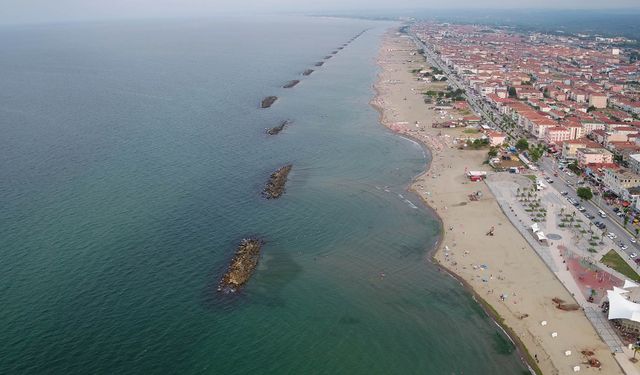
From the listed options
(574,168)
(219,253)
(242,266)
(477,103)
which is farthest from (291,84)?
(242,266)

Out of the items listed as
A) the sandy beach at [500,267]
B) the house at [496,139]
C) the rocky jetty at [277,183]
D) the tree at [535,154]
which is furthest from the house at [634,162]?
the rocky jetty at [277,183]

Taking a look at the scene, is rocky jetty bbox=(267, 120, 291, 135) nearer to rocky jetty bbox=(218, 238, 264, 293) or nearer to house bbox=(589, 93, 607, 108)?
rocky jetty bbox=(218, 238, 264, 293)

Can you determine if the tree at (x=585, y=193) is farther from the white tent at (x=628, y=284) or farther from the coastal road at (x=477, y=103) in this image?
the coastal road at (x=477, y=103)

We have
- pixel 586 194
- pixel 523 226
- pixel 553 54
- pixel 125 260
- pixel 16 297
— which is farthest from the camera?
pixel 553 54

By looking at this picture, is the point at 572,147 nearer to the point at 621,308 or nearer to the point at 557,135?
the point at 557,135

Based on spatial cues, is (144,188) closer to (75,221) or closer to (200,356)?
(75,221)

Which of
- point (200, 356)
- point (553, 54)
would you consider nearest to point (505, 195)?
point (200, 356)
